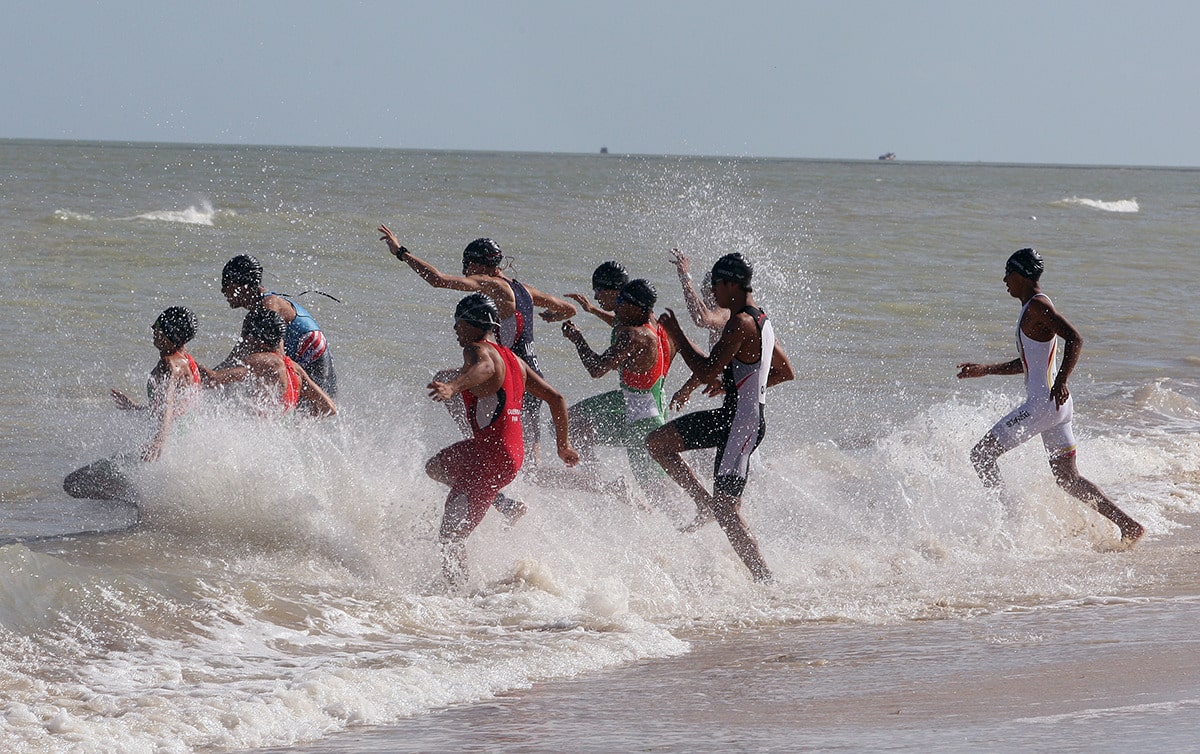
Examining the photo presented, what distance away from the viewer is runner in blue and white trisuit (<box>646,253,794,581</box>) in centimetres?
739

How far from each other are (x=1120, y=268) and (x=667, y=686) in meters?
25.3

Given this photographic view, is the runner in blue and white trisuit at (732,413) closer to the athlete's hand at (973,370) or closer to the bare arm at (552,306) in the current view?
the bare arm at (552,306)

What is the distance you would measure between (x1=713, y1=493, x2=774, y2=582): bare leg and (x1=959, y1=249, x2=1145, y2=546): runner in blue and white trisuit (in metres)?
1.83

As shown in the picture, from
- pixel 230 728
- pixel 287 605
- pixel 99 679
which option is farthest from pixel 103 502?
pixel 230 728

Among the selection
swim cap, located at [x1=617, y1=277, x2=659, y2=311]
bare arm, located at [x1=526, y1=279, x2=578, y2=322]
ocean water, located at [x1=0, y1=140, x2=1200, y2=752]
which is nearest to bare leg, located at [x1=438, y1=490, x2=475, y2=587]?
ocean water, located at [x1=0, y1=140, x2=1200, y2=752]

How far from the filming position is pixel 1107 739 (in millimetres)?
4816

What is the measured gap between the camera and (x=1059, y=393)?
8.51 metres

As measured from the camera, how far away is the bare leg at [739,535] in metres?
7.74

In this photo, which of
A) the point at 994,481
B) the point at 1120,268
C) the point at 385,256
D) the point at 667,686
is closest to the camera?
the point at 667,686

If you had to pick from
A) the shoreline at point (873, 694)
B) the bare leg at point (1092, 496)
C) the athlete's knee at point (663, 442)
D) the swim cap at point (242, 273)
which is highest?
the swim cap at point (242, 273)

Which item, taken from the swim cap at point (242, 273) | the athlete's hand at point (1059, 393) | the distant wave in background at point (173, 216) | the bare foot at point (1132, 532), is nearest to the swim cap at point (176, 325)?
the swim cap at point (242, 273)

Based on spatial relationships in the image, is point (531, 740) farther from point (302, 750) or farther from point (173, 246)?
point (173, 246)

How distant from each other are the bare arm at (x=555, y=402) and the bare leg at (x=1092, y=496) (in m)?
3.22

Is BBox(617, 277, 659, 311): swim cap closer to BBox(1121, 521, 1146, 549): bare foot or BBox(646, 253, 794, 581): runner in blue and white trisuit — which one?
BBox(646, 253, 794, 581): runner in blue and white trisuit
